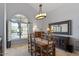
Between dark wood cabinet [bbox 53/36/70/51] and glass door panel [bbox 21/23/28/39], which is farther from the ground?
glass door panel [bbox 21/23/28/39]

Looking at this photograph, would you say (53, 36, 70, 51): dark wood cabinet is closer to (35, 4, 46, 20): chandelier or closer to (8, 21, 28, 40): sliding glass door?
(35, 4, 46, 20): chandelier

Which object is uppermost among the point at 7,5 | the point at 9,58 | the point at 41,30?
the point at 7,5

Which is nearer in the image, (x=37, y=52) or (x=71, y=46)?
(x=71, y=46)

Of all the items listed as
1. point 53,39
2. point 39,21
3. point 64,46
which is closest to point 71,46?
point 64,46

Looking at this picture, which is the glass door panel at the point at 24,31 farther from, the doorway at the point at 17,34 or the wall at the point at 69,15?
the wall at the point at 69,15

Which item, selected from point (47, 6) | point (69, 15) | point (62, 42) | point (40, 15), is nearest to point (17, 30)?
point (40, 15)

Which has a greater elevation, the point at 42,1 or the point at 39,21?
the point at 42,1

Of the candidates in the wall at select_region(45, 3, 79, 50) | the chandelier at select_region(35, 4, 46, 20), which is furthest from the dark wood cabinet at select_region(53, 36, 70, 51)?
the chandelier at select_region(35, 4, 46, 20)

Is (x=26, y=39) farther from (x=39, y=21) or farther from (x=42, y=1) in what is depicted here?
(x=42, y=1)

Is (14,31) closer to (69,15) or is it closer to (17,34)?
(17,34)

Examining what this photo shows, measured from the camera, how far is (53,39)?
1.74 metres

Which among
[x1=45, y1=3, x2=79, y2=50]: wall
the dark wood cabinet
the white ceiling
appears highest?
the white ceiling

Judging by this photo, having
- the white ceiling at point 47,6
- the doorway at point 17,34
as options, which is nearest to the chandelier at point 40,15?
the white ceiling at point 47,6

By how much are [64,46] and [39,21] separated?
1.93ft
